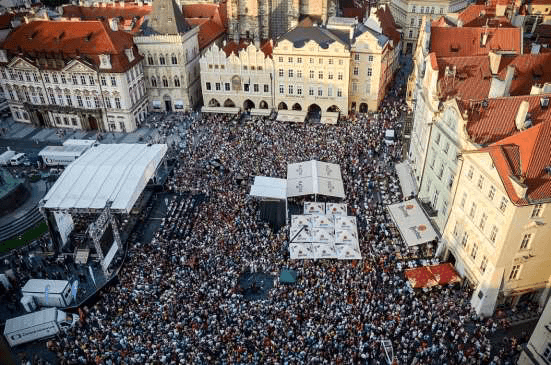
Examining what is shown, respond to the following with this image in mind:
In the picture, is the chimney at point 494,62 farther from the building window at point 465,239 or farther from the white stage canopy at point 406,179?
the building window at point 465,239

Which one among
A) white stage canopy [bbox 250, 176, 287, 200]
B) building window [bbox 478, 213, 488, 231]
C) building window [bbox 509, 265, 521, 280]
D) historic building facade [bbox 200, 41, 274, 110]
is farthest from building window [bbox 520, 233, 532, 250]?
historic building facade [bbox 200, 41, 274, 110]

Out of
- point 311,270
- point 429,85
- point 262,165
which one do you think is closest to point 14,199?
point 262,165

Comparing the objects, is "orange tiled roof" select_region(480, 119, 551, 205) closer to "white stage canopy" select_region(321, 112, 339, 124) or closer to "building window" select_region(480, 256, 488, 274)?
"building window" select_region(480, 256, 488, 274)

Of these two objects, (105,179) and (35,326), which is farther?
(105,179)

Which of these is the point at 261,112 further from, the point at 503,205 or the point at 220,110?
the point at 503,205

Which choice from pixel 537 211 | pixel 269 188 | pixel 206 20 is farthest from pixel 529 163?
pixel 206 20

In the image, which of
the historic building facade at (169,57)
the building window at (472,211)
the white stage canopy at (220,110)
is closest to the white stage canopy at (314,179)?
the building window at (472,211)

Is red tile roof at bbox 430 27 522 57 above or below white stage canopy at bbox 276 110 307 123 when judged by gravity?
above
